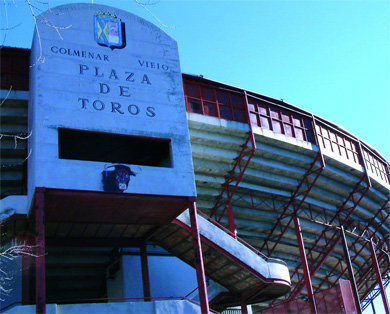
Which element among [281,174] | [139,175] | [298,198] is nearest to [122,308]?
[139,175]

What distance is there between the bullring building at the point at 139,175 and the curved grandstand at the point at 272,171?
12cm

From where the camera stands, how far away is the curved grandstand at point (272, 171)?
3262 centimetres

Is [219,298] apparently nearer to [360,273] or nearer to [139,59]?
[139,59]

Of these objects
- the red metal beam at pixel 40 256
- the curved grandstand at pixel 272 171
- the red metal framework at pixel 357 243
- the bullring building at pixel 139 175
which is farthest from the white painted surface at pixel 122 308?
the red metal framework at pixel 357 243

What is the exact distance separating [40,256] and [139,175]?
19.1 feet

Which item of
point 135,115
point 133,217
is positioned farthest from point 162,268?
point 135,115

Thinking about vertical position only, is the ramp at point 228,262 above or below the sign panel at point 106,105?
below

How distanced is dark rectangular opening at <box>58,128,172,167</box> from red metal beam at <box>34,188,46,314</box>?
4626 mm

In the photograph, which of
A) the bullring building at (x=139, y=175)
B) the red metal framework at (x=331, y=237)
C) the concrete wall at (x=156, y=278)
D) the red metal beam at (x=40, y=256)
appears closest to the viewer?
the red metal beam at (x=40, y=256)

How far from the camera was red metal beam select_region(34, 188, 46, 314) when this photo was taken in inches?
863

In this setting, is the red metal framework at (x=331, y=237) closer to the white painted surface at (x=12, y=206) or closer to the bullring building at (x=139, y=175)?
the bullring building at (x=139, y=175)

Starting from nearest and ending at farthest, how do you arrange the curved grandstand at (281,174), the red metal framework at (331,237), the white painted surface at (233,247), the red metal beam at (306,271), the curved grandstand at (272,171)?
the white painted surface at (233,247) < the curved grandstand at (272,171) < the red metal beam at (306,271) < the curved grandstand at (281,174) < the red metal framework at (331,237)

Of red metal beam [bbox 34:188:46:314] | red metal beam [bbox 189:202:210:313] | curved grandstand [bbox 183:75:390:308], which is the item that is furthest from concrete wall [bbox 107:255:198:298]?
red metal beam [bbox 34:188:46:314]

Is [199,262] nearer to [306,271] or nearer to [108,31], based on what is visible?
[108,31]
